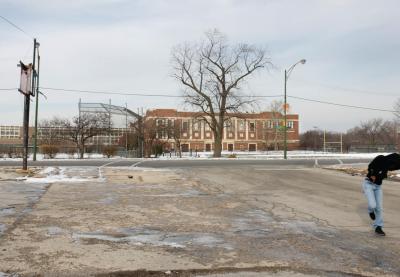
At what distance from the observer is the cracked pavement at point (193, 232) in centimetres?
561

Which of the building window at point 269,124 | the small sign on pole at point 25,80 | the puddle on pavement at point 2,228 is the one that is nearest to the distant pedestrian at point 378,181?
the puddle on pavement at point 2,228

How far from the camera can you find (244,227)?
325 inches

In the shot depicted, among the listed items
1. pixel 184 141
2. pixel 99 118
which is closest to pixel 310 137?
pixel 184 141

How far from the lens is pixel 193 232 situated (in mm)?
7730

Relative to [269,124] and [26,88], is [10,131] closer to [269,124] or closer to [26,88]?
[269,124]

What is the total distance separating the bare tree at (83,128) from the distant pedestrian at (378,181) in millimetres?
40943

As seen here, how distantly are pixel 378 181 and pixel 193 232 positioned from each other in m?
3.35

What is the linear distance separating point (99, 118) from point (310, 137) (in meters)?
93.2

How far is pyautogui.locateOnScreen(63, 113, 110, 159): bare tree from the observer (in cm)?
4757

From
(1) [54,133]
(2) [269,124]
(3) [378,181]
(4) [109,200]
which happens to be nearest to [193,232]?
(3) [378,181]

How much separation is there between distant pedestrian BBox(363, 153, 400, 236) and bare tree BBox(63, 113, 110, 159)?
4094 centimetres

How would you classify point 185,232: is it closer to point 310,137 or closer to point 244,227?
point 244,227

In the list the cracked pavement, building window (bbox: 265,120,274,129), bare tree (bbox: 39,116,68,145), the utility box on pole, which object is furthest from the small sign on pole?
building window (bbox: 265,120,274,129)

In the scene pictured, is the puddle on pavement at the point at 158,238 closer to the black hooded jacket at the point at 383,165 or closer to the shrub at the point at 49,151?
the black hooded jacket at the point at 383,165
